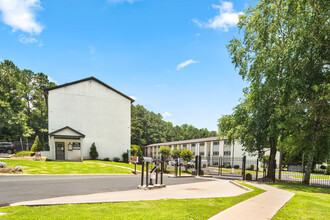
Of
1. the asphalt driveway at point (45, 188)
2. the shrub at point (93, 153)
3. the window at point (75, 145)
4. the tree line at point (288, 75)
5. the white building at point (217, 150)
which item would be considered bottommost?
the white building at point (217, 150)

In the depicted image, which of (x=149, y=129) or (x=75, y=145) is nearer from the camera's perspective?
(x=75, y=145)

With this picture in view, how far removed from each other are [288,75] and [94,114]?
28378mm

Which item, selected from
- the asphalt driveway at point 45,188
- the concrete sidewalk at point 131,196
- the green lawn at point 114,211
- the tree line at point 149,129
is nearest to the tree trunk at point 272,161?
the concrete sidewalk at point 131,196

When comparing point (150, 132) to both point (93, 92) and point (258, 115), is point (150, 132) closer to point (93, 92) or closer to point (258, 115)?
point (93, 92)

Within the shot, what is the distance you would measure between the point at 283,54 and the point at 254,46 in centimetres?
401

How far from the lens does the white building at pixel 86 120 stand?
31.2 meters

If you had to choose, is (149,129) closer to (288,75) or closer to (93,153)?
(93,153)

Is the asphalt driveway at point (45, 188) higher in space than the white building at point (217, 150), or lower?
higher

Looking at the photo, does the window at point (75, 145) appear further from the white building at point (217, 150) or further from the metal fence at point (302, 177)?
the metal fence at point (302, 177)

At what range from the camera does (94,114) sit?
113ft

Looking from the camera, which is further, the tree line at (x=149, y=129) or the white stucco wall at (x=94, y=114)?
the tree line at (x=149, y=129)

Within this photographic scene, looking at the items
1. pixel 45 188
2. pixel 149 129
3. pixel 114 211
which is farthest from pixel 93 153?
pixel 149 129

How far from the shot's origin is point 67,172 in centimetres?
1953

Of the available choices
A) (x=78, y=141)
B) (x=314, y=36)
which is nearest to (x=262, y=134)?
(x=314, y=36)
